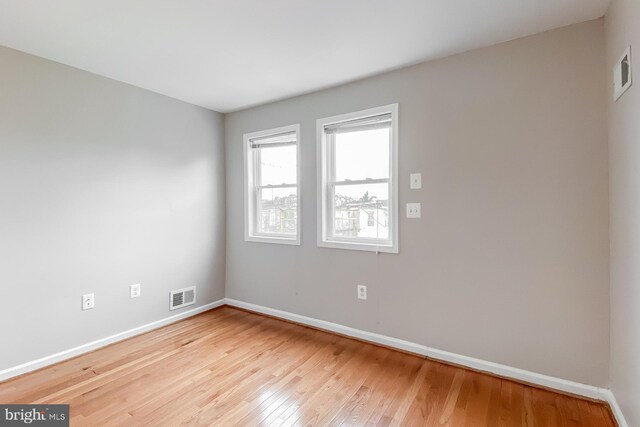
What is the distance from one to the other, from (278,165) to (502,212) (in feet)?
7.50

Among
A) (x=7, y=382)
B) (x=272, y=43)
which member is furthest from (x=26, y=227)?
(x=272, y=43)

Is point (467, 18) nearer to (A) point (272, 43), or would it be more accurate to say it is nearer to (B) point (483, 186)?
(B) point (483, 186)

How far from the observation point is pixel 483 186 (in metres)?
2.20

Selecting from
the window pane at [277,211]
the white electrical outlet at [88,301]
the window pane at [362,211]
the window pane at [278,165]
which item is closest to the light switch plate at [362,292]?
the window pane at [362,211]

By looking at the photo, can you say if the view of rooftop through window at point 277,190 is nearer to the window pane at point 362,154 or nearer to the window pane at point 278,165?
the window pane at point 278,165

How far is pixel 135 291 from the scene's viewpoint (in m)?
2.92

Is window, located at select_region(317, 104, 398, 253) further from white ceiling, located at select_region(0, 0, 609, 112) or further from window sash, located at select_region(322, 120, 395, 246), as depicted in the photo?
white ceiling, located at select_region(0, 0, 609, 112)

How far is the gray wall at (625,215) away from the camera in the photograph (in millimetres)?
1430

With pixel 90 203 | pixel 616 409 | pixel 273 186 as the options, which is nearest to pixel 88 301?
pixel 90 203

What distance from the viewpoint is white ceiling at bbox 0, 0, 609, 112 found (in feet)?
5.76

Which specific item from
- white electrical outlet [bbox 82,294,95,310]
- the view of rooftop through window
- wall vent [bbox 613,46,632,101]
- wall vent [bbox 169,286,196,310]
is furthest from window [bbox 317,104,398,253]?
white electrical outlet [bbox 82,294,95,310]

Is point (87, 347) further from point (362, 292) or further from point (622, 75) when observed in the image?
point (622, 75)

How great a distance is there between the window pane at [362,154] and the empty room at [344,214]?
19 millimetres

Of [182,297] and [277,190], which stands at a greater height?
[277,190]
